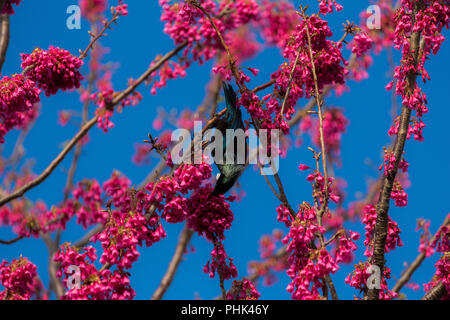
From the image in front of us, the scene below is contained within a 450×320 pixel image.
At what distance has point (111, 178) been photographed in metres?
5.68

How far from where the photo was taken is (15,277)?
4758 millimetres

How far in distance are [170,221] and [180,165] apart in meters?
0.46

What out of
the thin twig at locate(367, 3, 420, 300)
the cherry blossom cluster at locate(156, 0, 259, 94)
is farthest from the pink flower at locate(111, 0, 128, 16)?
the thin twig at locate(367, 3, 420, 300)

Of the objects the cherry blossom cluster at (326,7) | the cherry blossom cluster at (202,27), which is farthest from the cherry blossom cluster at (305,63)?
the cherry blossom cluster at (202,27)

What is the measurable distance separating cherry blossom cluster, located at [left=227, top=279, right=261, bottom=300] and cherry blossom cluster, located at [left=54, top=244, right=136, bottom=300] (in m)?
0.74

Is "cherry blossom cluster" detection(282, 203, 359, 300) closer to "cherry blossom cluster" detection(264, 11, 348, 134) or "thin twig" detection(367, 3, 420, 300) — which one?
"thin twig" detection(367, 3, 420, 300)

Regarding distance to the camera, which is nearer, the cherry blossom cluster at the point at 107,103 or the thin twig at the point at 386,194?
the thin twig at the point at 386,194

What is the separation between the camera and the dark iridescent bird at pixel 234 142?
3918mm

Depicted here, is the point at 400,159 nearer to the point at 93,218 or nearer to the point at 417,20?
the point at 417,20

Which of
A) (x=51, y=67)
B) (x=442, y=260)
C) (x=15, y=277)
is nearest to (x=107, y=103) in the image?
(x=51, y=67)

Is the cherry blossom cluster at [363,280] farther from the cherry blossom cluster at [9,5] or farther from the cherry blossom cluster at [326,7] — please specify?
the cherry blossom cluster at [9,5]

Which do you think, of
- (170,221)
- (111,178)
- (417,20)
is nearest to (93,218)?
(111,178)

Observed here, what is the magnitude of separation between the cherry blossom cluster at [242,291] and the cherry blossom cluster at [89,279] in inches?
29.3

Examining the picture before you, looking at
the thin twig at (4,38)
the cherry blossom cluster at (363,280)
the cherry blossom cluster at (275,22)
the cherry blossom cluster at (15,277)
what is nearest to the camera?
the cherry blossom cluster at (363,280)
